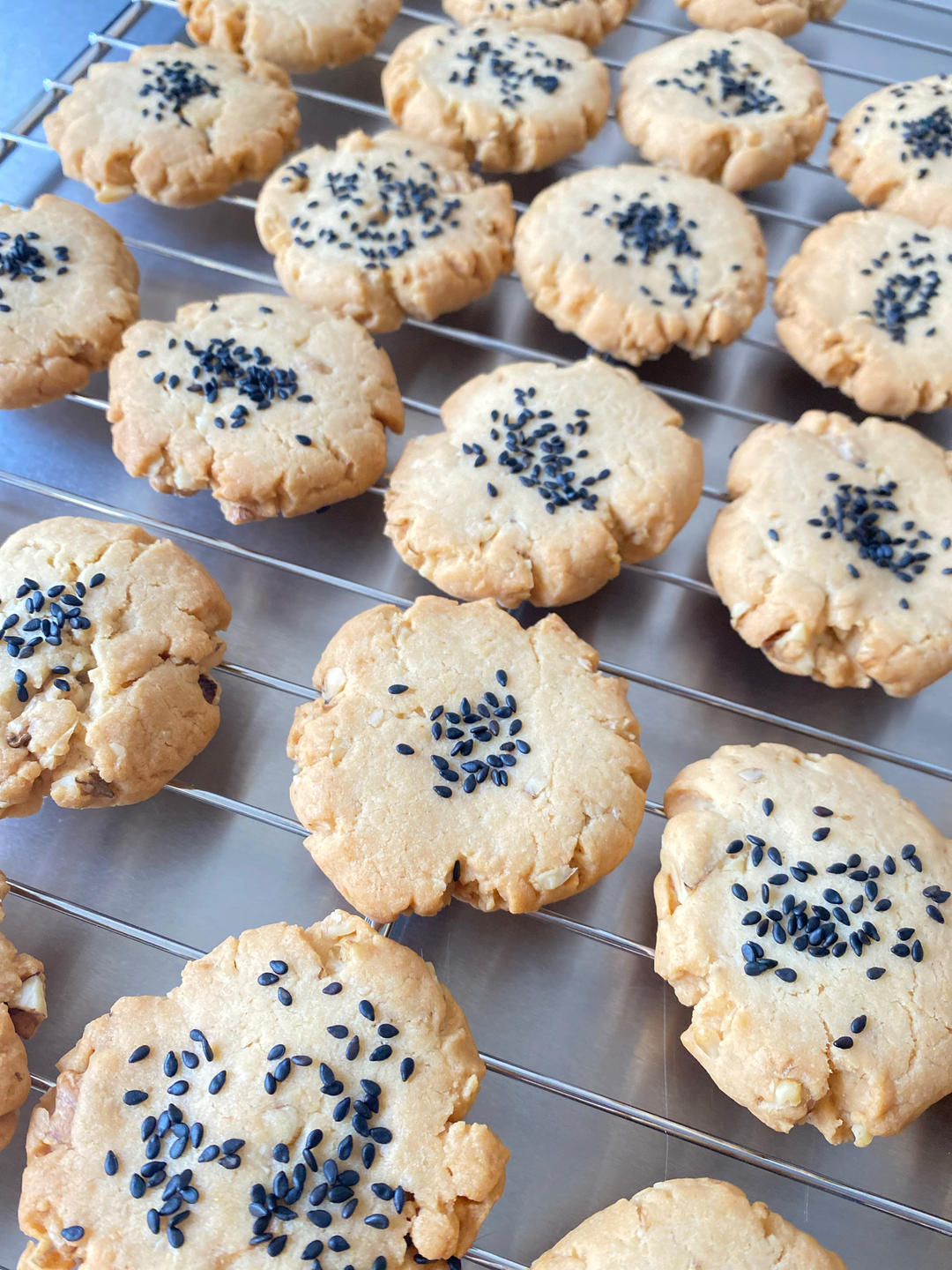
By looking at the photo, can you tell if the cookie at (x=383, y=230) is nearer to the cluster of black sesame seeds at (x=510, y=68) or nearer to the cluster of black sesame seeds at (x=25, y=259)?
the cluster of black sesame seeds at (x=510, y=68)

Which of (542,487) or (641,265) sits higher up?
(641,265)

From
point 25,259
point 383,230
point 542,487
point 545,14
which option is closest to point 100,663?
point 542,487

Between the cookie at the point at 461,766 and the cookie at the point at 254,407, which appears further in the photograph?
the cookie at the point at 254,407

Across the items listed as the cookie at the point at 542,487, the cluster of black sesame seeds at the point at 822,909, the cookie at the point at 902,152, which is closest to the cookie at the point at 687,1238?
the cluster of black sesame seeds at the point at 822,909

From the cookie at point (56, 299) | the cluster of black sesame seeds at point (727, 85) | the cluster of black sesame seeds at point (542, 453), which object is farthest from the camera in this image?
the cluster of black sesame seeds at point (727, 85)

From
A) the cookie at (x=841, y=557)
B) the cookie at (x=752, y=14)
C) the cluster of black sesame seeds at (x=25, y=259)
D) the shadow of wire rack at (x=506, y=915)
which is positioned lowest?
the shadow of wire rack at (x=506, y=915)

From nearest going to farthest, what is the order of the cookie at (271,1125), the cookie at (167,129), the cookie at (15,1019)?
the cookie at (271,1125)
the cookie at (15,1019)
the cookie at (167,129)

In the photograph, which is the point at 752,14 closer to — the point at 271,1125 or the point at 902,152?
the point at 902,152
